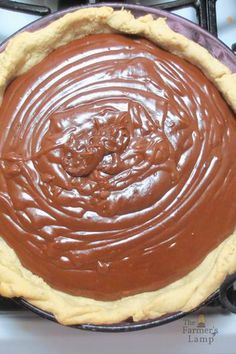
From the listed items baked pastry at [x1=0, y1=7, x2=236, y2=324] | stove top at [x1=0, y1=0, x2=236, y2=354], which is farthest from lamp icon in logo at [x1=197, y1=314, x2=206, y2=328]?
baked pastry at [x1=0, y1=7, x2=236, y2=324]

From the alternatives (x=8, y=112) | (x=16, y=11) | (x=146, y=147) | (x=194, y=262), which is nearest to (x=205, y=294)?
(x=194, y=262)

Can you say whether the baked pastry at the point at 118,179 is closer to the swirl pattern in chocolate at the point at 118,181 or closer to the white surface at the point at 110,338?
the swirl pattern in chocolate at the point at 118,181

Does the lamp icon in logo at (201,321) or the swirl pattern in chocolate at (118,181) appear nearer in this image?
the swirl pattern in chocolate at (118,181)

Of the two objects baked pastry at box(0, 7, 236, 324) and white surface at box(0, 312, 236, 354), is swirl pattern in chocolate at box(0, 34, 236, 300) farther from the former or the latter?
white surface at box(0, 312, 236, 354)

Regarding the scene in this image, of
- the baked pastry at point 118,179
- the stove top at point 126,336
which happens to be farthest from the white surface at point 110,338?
the baked pastry at point 118,179

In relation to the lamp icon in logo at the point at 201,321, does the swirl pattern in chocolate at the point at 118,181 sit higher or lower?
higher

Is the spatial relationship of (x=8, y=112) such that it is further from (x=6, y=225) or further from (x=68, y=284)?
(x=68, y=284)


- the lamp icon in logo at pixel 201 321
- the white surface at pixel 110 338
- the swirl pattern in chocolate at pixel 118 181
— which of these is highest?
the swirl pattern in chocolate at pixel 118 181
